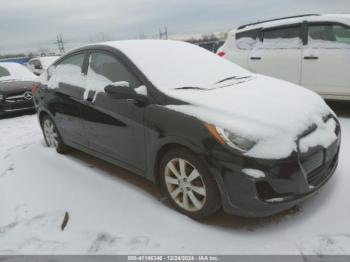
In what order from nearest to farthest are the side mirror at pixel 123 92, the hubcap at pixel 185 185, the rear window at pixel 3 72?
the hubcap at pixel 185 185
the side mirror at pixel 123 92
the rear window at pixel 3 72

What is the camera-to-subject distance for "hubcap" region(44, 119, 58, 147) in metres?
4.98

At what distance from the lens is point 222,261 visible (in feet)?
8.27

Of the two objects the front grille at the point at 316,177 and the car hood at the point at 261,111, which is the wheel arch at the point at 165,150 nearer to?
the car hood at the point at 261,111

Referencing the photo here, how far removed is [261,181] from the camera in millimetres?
2521

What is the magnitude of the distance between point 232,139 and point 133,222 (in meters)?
1.24

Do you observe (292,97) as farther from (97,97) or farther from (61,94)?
(61,94)

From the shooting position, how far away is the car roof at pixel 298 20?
5.57m

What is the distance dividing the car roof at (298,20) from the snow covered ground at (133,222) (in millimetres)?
2469

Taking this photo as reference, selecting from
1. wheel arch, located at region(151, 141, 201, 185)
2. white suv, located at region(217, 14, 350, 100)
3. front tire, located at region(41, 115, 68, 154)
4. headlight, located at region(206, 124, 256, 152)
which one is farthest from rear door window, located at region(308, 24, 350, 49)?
front tire, located at region(41, 115, 68, 154)

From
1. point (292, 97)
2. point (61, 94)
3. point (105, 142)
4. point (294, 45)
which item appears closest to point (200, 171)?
point (292, 97)

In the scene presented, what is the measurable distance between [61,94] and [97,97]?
0.95 metres

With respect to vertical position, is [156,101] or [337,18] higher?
[337,18]

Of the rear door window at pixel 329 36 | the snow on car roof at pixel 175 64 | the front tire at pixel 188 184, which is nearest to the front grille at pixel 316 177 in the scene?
the front tire at pixel 188 184

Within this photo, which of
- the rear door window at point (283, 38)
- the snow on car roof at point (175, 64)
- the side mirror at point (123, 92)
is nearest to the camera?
the side mirror at point (123, 92)
